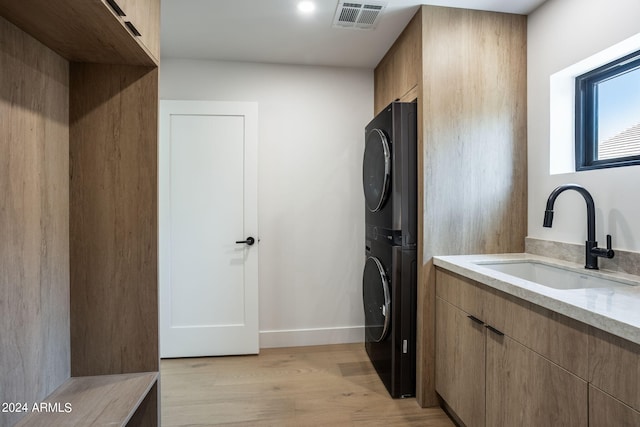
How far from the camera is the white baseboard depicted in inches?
102

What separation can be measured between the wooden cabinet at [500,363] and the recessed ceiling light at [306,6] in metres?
1.78

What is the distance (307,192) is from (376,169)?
2.53ft

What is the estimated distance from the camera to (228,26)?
203 cm

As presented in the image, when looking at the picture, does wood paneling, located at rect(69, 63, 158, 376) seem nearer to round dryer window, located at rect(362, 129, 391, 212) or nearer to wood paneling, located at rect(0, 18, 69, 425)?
wood paneling, located at rect(0, 18, 69, 425)

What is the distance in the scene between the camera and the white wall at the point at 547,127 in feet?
4.44

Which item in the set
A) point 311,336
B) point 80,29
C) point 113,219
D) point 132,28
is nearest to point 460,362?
point 311,336

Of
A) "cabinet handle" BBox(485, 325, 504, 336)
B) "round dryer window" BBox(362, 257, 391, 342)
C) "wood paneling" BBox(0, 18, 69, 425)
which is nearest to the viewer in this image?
"wood paneling" BBox(0, 18, 69, 425)

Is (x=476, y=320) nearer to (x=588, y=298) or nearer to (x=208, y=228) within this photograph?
(x=588, y=298)

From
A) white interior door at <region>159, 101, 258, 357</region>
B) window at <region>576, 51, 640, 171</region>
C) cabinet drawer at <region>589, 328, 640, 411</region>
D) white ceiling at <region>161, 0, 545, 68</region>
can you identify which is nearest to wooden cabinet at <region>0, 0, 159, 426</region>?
white ceiling at <region>161, 0, 545, 68</region>

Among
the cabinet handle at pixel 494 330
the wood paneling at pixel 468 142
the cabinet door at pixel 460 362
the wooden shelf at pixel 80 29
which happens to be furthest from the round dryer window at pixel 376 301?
the wooden shelf at pixel 80 29

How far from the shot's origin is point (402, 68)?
6.85 feet

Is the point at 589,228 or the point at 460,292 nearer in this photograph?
the point at 589,228

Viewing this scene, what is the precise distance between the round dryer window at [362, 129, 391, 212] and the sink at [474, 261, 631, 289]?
710mm

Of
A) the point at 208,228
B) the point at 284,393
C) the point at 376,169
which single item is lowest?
the point at 284,393
